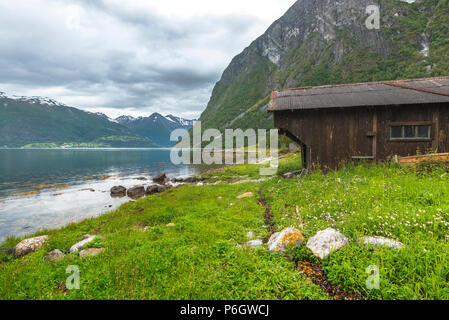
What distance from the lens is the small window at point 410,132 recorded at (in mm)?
13781

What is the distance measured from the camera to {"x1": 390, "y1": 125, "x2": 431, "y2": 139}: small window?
13781mm

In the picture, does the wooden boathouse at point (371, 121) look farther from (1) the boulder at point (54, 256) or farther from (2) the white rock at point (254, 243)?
(1) the boulder at point (54, 256)

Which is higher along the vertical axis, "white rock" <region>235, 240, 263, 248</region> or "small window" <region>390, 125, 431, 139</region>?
"small window" <region>390, 125, 431, 139</region>

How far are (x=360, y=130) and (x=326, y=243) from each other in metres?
13.4

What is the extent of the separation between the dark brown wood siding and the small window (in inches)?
11.7

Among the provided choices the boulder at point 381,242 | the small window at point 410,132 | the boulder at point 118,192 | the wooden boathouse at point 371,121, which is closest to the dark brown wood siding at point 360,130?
the wooden boathouse at point 371,121

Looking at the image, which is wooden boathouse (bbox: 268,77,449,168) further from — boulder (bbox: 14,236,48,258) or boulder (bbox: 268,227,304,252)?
boulder (bbox: 14,236,48,258)

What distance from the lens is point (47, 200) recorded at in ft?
78.0

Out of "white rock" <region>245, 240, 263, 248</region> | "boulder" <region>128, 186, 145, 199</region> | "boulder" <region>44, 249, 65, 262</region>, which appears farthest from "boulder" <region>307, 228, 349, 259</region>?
"boulder" <region>128, 186, 145, 199</region>

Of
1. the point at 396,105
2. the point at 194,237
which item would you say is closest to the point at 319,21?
the point at 396,105

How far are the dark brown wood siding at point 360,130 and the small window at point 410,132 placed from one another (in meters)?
0.30

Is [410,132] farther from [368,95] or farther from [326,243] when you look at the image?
[326,243]
